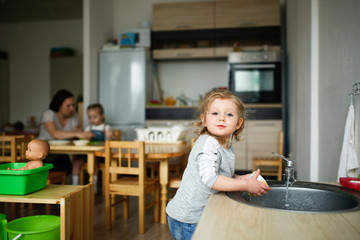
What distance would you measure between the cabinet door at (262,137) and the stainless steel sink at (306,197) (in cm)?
344

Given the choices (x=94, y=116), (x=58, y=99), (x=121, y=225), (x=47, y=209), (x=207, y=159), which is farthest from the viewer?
(x=94, y=116)

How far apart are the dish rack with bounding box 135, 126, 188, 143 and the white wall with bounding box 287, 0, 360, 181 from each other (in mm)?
1127

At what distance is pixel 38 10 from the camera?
6.01 meters

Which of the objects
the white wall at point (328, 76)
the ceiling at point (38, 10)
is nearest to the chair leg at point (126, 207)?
the white wall at point (328, 76)

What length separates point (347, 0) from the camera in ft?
5.92

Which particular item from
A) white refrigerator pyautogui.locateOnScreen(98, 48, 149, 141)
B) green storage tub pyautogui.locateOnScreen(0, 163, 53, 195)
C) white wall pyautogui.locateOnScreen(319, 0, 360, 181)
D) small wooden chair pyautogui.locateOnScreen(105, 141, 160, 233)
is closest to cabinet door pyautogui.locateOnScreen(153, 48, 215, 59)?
white refrigerator pyautogui.locateOnScreen(98, 48, 149, 141)

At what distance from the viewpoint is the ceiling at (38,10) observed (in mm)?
5637

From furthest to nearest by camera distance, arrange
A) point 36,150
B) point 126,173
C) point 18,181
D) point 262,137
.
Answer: point 262,137 → point 126,173 → point 36,150 → point 18,181

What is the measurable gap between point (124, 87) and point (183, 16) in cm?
135

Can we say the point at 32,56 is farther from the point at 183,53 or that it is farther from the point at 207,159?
the point at 207,159

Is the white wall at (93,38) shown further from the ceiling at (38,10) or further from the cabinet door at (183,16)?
the ceiling at (38,10)

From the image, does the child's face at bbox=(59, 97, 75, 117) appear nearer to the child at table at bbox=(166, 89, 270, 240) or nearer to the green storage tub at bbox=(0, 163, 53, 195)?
the green storage tub at bbox=(0, 163, 53, 195)

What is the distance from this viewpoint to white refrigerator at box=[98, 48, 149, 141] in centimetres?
475

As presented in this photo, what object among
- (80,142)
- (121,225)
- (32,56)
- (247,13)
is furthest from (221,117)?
(32,56)
